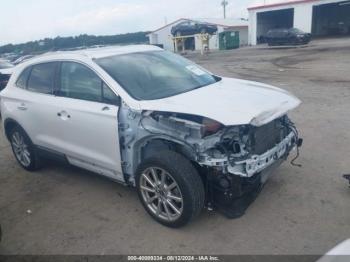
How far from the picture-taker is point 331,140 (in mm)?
5594

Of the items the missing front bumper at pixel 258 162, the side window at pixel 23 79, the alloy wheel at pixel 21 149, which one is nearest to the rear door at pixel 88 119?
the side window at pixel 23 79

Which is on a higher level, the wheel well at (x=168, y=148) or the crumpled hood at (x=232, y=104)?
the crumpled hood at (x=232, y=104)

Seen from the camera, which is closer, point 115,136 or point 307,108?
point 115,136

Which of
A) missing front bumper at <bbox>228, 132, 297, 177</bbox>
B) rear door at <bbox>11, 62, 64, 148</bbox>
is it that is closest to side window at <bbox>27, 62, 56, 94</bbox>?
rear door at <bbox>11, 62, 64, 148</bbox>

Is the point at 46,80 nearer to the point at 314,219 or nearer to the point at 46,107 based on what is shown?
the point at 46,107

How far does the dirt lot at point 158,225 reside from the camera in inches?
130

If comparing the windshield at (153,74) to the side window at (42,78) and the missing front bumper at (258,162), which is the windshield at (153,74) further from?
the missing front bumper at (258,162)

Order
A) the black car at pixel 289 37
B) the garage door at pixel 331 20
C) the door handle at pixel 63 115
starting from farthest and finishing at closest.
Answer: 1. the garage door at pixel 331 20
2. the black car at pixel 289 37
3. the door handle at pixel 63 115

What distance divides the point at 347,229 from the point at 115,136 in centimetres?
248

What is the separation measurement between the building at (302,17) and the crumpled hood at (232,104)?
33449 millimetres

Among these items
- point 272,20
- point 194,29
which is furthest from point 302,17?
point 194,29

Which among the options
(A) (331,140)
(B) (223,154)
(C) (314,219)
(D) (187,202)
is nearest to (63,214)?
(D) (187,202)

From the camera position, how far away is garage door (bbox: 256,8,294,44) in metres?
38.0

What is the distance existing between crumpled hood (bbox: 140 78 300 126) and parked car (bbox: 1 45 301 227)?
11 millimetres
